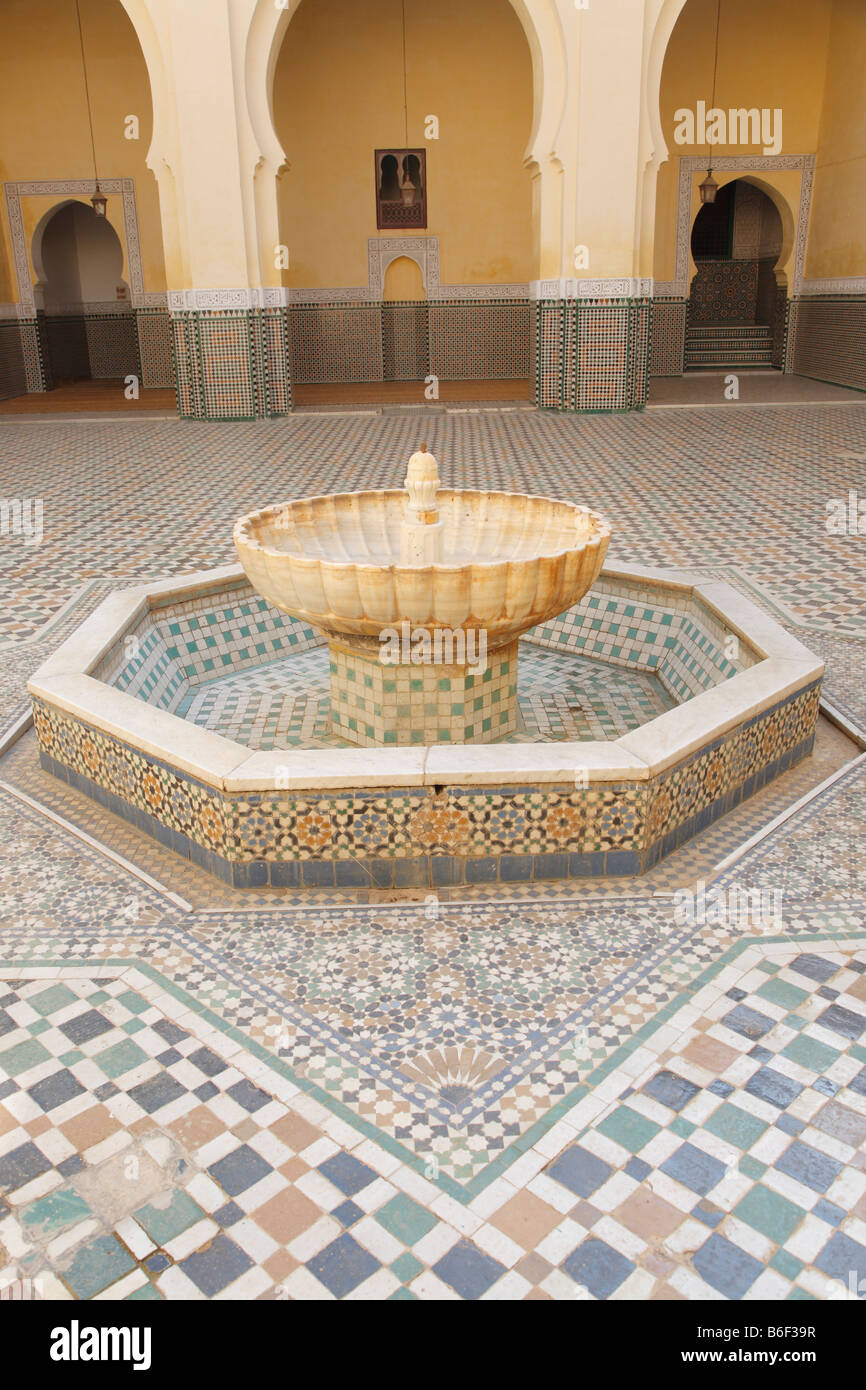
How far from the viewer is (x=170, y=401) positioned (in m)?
7.87

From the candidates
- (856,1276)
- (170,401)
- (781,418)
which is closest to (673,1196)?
(856,1276)

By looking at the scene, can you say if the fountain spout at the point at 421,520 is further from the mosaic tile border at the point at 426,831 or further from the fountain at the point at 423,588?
the mosaic tile border at the point at 426,831

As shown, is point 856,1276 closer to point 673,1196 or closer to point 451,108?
point 673,1196

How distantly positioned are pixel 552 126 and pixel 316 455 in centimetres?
252

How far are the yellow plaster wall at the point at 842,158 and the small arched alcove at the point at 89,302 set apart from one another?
5.50 metres

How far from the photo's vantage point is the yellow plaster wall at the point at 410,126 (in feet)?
25.7

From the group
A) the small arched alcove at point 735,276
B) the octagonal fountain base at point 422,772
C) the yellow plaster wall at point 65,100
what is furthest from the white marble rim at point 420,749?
the small arched alcove at point 735,276

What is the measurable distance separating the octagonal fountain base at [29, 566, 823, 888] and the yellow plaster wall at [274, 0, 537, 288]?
21.9 ft

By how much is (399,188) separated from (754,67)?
106 inches

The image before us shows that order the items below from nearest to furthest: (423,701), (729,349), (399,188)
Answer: (423,701), (399,188), (729,349)

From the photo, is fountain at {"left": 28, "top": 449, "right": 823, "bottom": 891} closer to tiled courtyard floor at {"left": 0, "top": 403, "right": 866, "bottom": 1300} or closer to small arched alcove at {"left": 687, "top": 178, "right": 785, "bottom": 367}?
tiled courtyard floor at {"left": 0, "top": 403, "right": 866, "bottom": 1300}

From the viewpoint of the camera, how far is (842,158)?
295 inches

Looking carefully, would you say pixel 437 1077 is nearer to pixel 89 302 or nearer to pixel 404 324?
pixel 404 324

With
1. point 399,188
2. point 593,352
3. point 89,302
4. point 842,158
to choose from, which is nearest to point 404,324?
point 399,188
